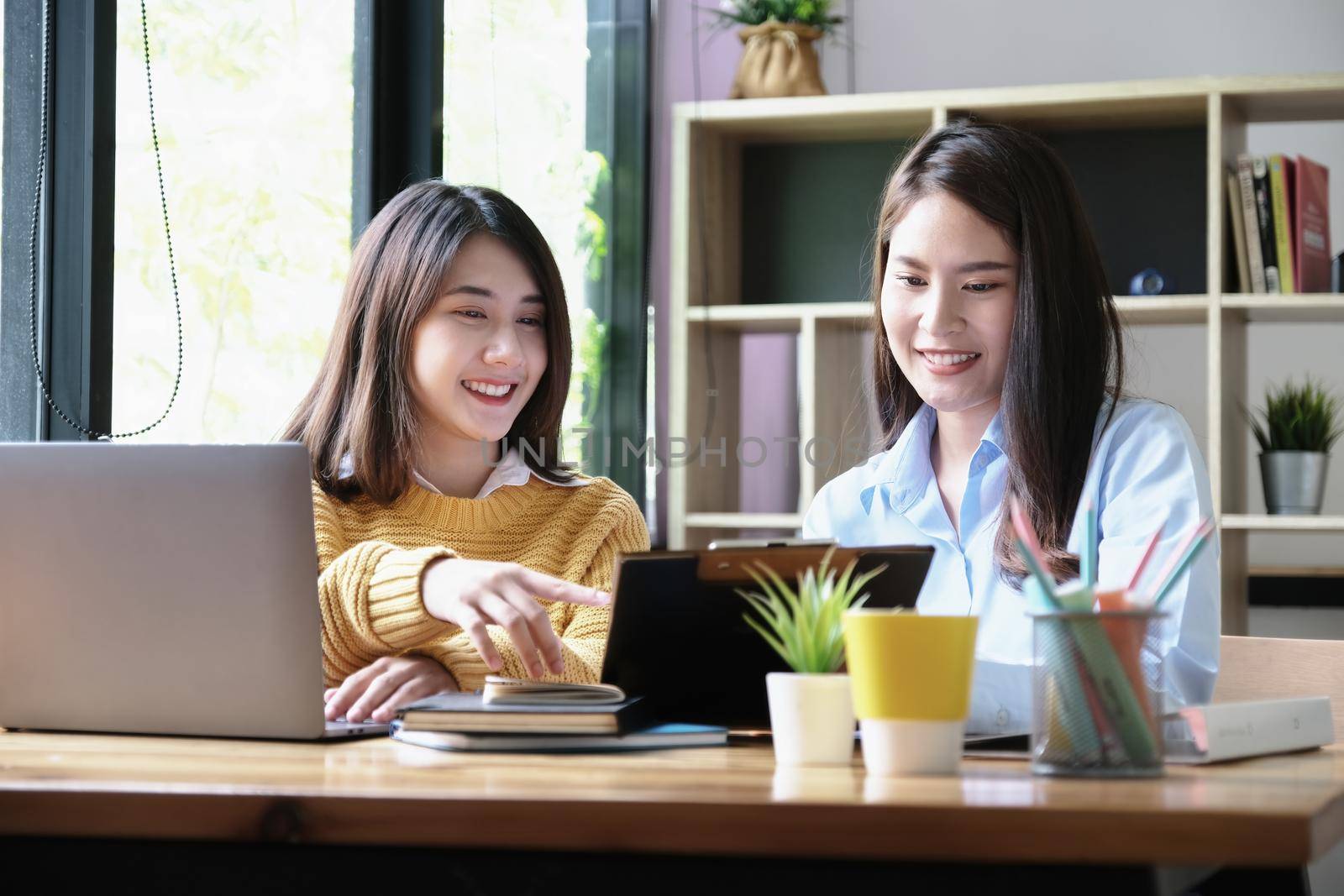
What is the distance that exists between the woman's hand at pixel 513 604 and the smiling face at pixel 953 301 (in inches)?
27.4

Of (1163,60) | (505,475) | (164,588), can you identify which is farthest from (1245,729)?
(1163,60)

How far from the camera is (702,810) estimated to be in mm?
789

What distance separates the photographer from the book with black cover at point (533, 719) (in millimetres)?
1061

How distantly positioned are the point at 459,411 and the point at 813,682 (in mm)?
837

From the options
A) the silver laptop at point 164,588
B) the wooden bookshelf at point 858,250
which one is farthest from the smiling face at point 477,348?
the wooden bookshelf at point 858,250

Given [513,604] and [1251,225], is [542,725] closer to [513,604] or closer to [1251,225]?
[513,604]

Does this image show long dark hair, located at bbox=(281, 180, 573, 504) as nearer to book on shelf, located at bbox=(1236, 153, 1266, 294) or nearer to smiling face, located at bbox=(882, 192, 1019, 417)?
smiling face, located at bbox=(882, 192, 1019, 417)

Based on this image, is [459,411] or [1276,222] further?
[1276,222]

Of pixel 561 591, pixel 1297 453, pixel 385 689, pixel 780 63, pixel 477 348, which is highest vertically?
pixel 780 63

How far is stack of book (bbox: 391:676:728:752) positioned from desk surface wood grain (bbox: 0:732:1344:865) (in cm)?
7

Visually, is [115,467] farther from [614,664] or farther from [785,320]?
[785,320]

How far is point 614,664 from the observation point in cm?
115

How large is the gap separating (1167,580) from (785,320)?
2166 millimetres

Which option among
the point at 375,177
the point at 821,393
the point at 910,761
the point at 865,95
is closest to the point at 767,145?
the point at 865,95
